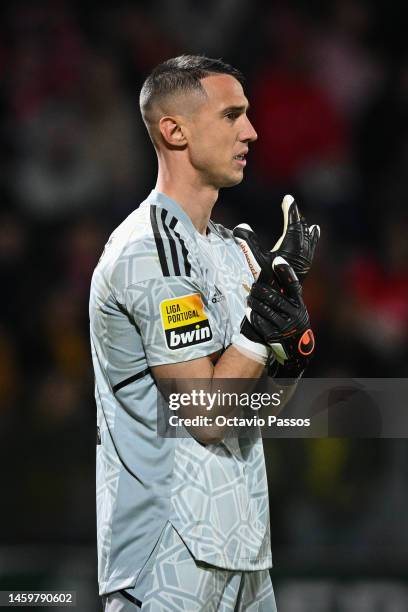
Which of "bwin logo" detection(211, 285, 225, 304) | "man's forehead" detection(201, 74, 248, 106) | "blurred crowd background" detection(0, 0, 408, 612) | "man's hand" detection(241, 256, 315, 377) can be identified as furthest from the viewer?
"blurred crowd background" detection(0, 0, 408, 612)

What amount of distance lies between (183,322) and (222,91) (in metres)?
0.63

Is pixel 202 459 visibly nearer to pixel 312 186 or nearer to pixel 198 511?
pixel 198 511

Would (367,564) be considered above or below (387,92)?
below

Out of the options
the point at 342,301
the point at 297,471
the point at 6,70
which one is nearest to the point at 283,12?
the point at 6,70

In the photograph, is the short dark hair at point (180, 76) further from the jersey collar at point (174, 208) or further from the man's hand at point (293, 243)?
the man's hand at point (293, 243)

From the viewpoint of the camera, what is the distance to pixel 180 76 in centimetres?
260

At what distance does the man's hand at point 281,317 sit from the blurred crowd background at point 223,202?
5.92 feet

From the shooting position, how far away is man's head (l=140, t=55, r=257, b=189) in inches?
101

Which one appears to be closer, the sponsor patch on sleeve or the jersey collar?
the sponsor patch on sleeve

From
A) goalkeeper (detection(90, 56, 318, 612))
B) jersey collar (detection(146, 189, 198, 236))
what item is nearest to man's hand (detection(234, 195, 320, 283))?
goalkeeper (detection(90, 56, 318, 612))

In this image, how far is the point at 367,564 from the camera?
4.02 meters

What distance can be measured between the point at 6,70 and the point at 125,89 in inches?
29.0

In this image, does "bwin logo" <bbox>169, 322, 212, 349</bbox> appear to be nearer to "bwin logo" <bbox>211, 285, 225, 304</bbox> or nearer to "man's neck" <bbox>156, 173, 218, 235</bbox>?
"bwin logo" <bbox>211, 285, 225, 304</bbox>

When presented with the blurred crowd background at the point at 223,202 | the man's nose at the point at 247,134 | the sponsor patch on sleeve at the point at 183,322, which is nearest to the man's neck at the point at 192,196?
the man's nose at the point at 247,134
